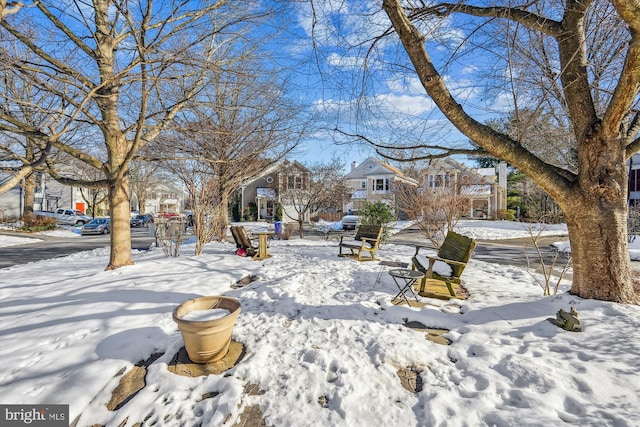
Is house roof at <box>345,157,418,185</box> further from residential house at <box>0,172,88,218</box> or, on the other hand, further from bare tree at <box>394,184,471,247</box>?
residential house at <box>0,172,88,218</box>

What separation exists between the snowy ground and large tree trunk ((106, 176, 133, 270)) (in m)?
1.54

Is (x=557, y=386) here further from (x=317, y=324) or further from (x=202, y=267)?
(x=202, y=267)

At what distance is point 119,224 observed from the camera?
658 cm

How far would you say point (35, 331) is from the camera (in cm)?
338

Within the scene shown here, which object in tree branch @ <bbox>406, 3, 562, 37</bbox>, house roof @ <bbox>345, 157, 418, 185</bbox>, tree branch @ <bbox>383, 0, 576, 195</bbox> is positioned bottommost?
tree branch @ <bbox>383, 0, 576, 195</bbox>

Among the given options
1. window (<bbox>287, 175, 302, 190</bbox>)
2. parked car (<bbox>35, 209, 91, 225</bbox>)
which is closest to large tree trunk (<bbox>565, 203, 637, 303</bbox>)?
window (<bbox>287, 175, 302, 190</bbox>)

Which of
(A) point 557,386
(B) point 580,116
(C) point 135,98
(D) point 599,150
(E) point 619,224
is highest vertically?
(C) point 135,98

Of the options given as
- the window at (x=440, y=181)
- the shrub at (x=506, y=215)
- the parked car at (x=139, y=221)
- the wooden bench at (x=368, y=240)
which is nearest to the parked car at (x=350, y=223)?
the window at (x=440, y=181)

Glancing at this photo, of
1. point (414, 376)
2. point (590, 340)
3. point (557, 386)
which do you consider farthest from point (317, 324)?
point (590, 340)

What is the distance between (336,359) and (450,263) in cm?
270

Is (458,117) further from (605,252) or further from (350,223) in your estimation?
(350,223)

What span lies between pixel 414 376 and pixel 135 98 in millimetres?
9011

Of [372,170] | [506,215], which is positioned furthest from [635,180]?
[372,170]

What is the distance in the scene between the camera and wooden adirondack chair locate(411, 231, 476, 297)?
4.71m
